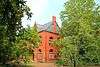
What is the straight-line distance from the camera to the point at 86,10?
46781 mm

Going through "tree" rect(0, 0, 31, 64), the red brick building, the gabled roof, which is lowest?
"tree" rect(0, 0, 31, 64)

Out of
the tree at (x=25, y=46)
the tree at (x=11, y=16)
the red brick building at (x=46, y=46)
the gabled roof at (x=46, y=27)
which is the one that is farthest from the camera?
the gabled roof at (x=46, y=27)

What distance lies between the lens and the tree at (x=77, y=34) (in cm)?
4509

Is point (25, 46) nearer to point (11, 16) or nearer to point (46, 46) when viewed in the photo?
point (46, 46)

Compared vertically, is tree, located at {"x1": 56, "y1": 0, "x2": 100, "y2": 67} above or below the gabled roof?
below

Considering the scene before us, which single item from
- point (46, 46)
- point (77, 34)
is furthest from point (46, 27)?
point (77, 34)

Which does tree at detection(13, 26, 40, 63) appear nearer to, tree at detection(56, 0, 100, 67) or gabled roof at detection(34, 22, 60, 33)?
tree at detection(56, 0, 100, 67)

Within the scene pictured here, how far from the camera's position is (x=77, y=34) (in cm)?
4522

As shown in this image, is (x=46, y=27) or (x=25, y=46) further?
(x=46, y=27)

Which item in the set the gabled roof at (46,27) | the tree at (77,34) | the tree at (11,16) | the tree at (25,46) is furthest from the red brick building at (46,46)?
the tree at (11,16)

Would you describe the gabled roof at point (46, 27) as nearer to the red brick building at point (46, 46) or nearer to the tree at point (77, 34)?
the red brick building at point (46, 46)

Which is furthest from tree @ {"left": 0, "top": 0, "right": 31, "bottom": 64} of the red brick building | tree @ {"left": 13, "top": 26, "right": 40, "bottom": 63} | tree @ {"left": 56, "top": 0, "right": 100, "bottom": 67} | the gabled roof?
the gabled roof

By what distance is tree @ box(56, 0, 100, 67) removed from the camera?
4509cm

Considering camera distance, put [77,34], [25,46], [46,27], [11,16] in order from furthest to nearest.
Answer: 1. [46,27]
2. [25,46]
3. [77,34]
4. [11,16]
